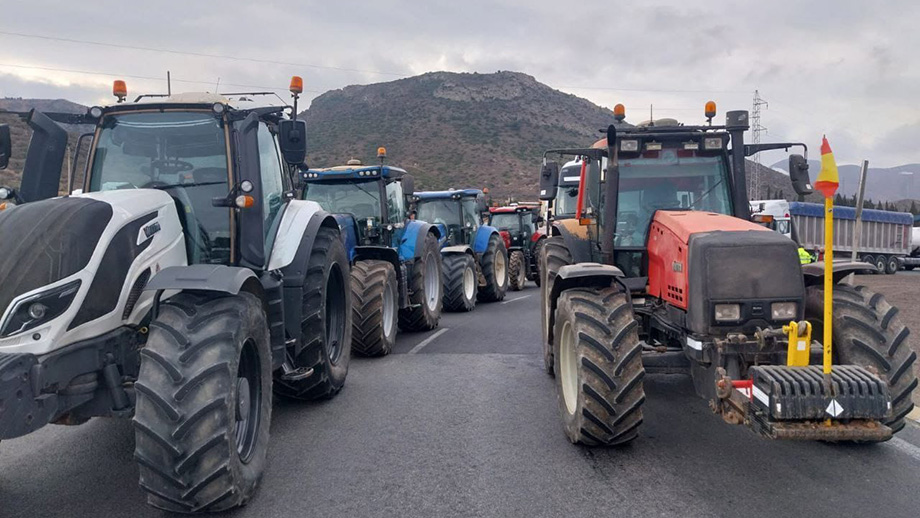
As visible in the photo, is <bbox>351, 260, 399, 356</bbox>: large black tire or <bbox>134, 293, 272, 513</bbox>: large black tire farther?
<bbox>351, 260, 399, 356</bbox>: large black tire

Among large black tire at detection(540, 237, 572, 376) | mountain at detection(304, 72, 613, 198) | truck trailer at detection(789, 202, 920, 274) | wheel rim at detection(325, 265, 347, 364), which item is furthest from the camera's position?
mountain at detection(304, 72, 613, 198)

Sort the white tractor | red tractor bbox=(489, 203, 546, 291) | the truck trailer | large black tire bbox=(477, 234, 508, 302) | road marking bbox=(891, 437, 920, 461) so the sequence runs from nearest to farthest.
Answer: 1. the white tractor
2. road marking bbox=(891, 437, 920, 461)
3. large black tire bbox=(477, 234, 508, 302)
4. red tractor bbox=(489, 203, 546, 291)
5. the truck trailer

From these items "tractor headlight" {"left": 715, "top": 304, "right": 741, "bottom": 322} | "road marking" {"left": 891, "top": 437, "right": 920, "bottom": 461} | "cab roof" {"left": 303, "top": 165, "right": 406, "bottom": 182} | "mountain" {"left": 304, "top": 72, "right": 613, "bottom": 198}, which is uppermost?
"mountain" {"left": 304, "top": 72, "right": 613, "bottom": 198}

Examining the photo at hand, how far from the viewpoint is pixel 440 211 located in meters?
15.3

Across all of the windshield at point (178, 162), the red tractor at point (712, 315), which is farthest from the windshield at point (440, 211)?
the windshield at point (178, 162)

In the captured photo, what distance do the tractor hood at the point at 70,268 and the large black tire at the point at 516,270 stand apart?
50.2 ft

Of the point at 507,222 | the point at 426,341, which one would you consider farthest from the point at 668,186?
the point at 507,222

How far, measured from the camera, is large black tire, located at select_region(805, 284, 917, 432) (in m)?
4.52

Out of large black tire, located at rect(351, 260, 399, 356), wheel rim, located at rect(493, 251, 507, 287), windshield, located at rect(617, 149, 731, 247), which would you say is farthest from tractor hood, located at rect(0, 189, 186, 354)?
wheel rim, located at rect(493, 251, 507, 287)

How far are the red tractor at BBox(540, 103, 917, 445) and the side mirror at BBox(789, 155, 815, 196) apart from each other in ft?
0.04

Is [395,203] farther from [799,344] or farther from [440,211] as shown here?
[799,344]

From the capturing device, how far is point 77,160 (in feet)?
17.2

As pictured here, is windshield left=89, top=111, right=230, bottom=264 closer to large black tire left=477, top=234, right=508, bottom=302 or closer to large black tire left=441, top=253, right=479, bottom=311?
large black tire left=441, top=253, right=479, bottom=311

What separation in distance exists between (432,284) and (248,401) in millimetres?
7359
